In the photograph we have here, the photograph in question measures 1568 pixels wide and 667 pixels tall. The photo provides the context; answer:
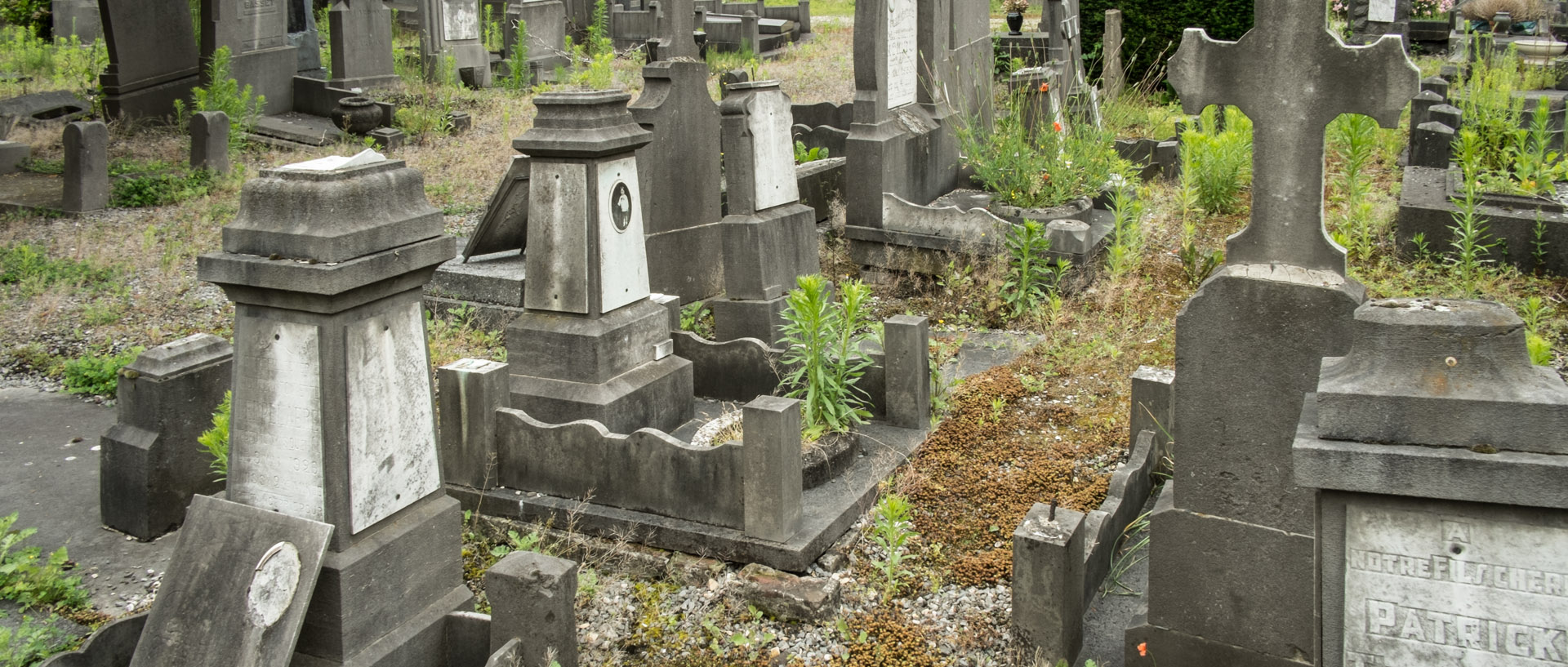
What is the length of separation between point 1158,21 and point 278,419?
15.9 metres

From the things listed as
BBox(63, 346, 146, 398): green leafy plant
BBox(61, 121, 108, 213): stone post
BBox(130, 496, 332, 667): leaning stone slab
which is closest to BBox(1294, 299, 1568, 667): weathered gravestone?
BBox(130, 496, 332, 667): leaning stone slab

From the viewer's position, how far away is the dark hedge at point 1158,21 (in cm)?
1669

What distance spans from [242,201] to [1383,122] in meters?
3.17

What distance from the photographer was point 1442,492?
2.29 metres

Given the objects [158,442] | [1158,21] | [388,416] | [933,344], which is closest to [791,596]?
[388,416]

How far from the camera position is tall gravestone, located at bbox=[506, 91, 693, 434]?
5.24 meters

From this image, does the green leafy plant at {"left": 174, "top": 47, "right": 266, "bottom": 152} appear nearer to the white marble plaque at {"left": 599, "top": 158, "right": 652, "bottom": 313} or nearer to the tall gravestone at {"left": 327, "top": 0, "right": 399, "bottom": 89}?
the tall gravestone at {"left": 327, "top": 0, "right": 399, "bottom": 89}

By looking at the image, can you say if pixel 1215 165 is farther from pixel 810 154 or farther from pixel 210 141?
pixel 210 141

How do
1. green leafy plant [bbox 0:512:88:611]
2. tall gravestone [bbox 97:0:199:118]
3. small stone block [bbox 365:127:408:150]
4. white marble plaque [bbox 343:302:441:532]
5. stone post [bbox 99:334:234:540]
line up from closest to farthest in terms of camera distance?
white marble plaque [bbox 343:302:441:532] < green leafy plant [bbox 0:512:88:611] < stone post [bbox 99:334:234:540] < small stone block [bbox 365:127:408:150] < tall gravestone [bbox 97:0:199:118]

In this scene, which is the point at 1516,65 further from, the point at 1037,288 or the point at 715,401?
the point at 715,401

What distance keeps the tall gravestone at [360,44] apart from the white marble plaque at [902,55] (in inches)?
345

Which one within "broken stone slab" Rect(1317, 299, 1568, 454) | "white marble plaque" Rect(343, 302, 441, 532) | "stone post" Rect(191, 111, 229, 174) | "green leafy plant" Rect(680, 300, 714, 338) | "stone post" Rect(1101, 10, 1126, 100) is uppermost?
"stone post" Rect(1101, 10, 1126, 100)

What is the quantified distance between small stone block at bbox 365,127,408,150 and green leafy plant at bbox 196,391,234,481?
8.39 meters

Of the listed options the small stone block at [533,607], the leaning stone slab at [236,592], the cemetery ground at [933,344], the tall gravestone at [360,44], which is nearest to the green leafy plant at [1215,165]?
the cemetery ground at [933,344]
